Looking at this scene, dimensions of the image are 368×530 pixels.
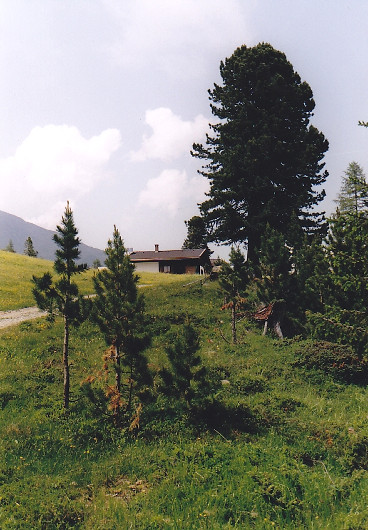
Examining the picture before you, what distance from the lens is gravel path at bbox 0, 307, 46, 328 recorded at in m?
21.7

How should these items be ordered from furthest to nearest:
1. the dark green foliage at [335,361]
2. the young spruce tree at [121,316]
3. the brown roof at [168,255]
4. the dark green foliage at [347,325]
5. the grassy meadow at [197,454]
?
the brown roof at [168,255] → the dark green foliage at [335,361] → the young spruce tree at [121,316] → the dark green foliage at [347,325] → the grassy meadow at [197,454]

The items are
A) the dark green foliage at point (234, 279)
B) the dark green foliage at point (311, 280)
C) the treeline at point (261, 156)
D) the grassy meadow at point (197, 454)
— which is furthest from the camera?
the treeline at point (261, 156)

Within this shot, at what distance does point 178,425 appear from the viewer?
10211 millimetres

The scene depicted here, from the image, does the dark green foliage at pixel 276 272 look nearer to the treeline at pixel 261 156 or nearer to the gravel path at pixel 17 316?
the treeline at pixel 261 156

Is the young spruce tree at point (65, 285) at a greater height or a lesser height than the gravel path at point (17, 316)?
greater

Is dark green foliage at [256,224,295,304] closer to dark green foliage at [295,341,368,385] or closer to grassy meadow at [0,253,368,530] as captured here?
dark green foliage at [295,341,368,385]

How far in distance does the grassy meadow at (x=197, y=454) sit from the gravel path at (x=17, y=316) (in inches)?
268

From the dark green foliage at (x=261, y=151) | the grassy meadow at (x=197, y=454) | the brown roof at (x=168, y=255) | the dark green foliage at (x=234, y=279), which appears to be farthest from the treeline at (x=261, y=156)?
the brown roof at (x=168, y=255)

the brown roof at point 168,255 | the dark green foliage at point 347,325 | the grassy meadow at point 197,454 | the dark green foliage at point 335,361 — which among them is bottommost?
the grassy meadow at point 197,454

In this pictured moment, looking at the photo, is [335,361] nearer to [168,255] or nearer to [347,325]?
[347,325]

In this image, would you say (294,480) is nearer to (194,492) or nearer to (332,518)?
(332,518)

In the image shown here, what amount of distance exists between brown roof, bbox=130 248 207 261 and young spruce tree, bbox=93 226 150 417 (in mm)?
57428

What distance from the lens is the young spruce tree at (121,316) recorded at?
10805mm

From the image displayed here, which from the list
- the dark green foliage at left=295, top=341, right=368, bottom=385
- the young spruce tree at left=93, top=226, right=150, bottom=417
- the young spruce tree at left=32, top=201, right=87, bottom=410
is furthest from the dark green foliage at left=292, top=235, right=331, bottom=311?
the young spruce tree at left=32, top=201, right=87, bottom=410
